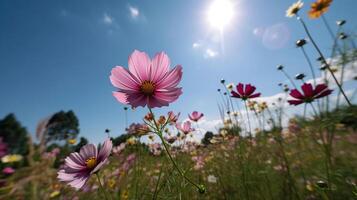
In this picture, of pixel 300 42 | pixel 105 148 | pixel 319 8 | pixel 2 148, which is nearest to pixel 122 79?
pixel 105 148

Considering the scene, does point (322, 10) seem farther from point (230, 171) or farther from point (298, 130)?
point (230, 171)

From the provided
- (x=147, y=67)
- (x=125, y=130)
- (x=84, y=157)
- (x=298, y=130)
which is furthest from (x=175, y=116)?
(x=298, y=130)

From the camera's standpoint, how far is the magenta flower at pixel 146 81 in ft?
1.98

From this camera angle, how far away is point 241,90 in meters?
1.18

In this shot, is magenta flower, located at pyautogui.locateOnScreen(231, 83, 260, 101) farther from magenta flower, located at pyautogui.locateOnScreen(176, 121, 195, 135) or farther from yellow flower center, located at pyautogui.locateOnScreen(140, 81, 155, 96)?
yellow flower center, located at pyautogui.locateOnScreen(140, 81, 155, 96)

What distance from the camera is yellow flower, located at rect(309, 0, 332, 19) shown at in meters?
1.25

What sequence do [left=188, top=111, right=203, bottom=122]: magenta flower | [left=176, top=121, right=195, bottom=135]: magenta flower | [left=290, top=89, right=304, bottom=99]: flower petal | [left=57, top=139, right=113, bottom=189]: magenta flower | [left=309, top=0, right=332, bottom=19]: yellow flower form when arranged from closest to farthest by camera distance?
1. [left=57, top=139, right=113, bottom=189]: magenta flower
2. [left=290, top=89, right=304, bottom=99]: flower petal
3. [left=176, top=121, right=195, bottom=135]: magenta flower
4. [left=309, top=0, right=332, bottom=19]: yellow flower
5. [left=188, top=111, right=203, bottom=122]: magenta flower

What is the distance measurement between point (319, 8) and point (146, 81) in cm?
121

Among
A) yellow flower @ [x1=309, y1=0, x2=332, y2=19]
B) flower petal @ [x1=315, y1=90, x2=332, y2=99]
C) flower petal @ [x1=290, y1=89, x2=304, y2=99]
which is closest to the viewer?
flower petal @ [x1=315, y1=90, x2=332, y2=99]

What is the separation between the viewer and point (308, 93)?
0.96 metres

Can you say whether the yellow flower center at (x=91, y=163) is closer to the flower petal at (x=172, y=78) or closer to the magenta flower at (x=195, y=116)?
the flower petal at (x=172, y=78)

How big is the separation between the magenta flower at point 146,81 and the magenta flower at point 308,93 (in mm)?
668

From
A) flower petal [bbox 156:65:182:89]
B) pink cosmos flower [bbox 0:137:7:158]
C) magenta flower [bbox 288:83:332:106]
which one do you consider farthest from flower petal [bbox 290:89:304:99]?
pink cosmos flower [bbox 0:137:7:158]

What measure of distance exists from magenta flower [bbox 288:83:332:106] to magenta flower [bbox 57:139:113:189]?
838 millimetres
